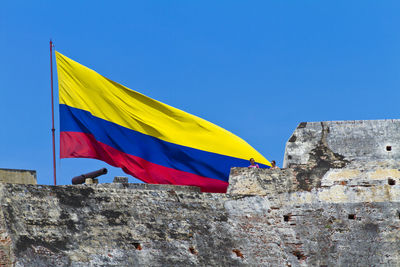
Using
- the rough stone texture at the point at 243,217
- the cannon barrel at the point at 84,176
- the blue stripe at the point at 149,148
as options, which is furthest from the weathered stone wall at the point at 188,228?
the blue stripe at the point at 149,148

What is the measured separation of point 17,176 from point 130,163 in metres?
3.02

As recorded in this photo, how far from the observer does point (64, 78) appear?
17422 millimetres

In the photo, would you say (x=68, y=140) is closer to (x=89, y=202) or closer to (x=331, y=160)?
(x=89, y=202)

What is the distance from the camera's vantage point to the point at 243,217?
55.0 ft

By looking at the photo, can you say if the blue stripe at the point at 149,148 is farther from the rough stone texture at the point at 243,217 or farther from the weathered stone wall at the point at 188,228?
the weathered stone wall at the point at 188,228

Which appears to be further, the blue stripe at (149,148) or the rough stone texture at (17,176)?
the blue stripe at (149,148)

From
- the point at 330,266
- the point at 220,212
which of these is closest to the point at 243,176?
the point at 220,212

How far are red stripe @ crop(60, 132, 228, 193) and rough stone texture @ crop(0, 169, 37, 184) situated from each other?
88 cm

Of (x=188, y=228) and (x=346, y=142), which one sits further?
(x=346, y=142)

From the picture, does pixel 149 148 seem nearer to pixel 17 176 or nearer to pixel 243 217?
pixel 243 217

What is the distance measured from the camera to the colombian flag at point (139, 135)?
1731 centimetres

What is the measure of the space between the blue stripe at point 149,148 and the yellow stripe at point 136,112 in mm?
136

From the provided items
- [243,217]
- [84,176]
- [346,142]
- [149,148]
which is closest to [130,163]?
[149,148]

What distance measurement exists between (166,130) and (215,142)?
149cm
